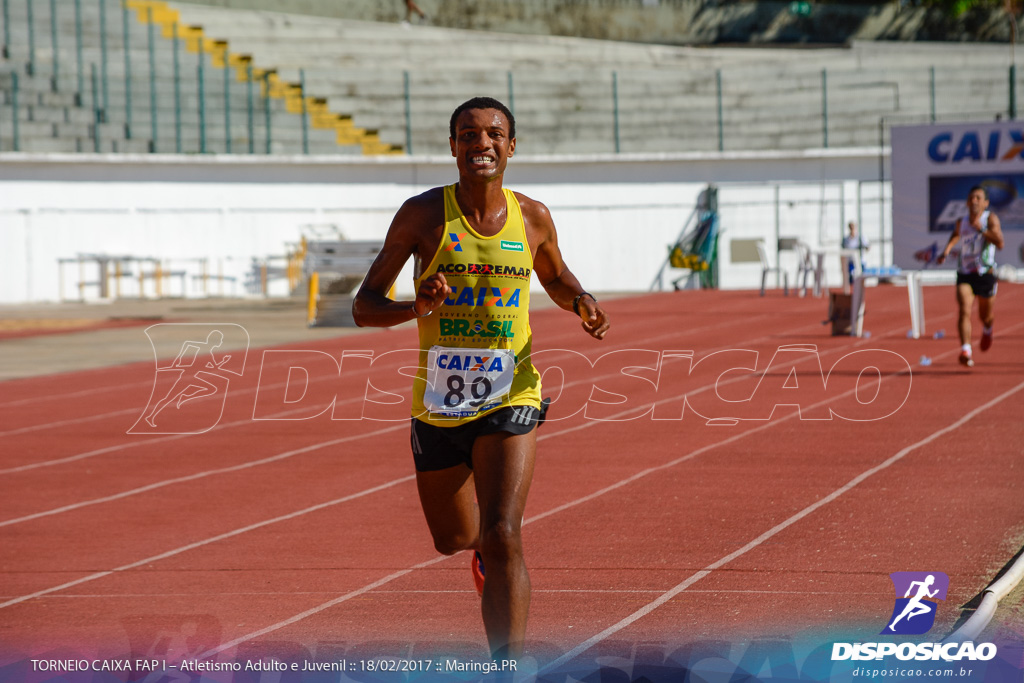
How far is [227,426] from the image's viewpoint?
1191 cm

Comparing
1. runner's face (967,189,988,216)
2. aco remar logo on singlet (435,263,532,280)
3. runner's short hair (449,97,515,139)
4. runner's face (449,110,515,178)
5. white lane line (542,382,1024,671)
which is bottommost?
white lane line (542,382,1024,671)

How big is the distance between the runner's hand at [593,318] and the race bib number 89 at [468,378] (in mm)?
292

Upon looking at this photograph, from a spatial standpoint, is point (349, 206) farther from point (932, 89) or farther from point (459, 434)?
point (459, 434)

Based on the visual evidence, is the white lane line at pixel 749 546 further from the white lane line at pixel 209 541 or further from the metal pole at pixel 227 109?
the metal pole at pixel 227 109

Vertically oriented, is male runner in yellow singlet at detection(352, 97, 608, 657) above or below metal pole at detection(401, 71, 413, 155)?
below

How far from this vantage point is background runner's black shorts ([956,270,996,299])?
14023mm

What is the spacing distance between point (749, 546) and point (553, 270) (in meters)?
2.37

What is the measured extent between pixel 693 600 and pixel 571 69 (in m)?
36.6

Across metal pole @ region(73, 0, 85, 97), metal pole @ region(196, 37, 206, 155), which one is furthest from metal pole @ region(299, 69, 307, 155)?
metal pole @ region(73, 0, 85, 97)

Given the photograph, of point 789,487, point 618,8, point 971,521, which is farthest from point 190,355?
point 618,8

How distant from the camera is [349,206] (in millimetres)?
36031

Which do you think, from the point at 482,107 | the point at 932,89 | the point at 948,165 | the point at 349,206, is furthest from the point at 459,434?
the point at 932,89

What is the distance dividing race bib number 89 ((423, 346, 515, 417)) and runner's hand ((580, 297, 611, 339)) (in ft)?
0.96

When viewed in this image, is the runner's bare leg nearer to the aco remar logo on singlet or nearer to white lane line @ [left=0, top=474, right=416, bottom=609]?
the aco remar logo on singlet
